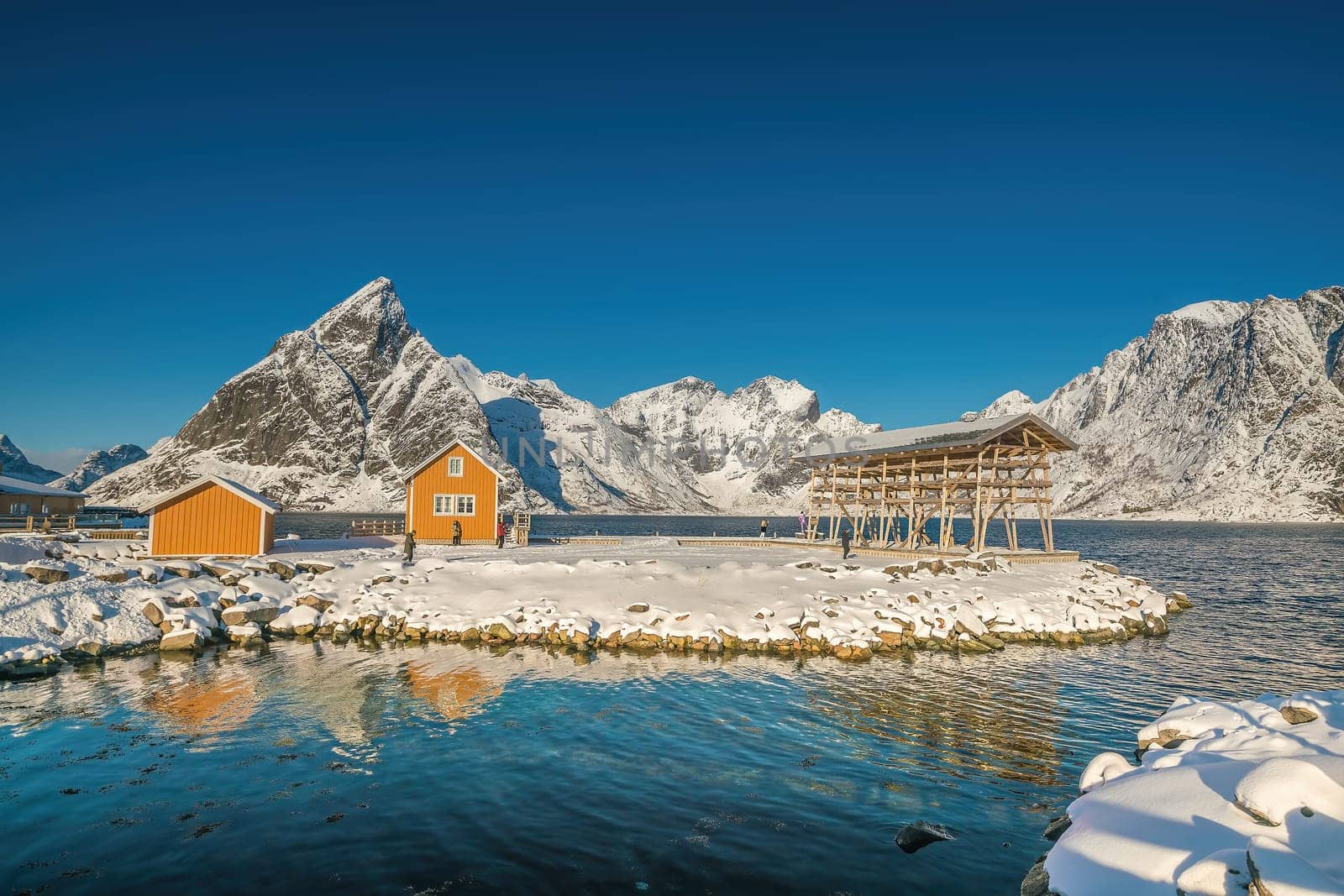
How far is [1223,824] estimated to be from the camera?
27.1ft

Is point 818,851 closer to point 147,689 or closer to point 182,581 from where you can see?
point 147,689

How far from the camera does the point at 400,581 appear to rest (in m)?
31.3

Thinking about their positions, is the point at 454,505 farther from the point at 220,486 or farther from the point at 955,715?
the point at 955,715

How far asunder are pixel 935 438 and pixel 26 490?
226ft

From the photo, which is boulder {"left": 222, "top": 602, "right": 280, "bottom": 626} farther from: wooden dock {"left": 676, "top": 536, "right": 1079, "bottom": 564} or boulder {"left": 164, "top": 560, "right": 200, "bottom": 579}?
wooden dock {"left": 676, "top": 536, "right": 1079, "bottom": 564}

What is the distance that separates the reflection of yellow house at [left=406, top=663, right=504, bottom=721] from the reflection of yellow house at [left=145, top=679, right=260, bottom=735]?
4.00 m

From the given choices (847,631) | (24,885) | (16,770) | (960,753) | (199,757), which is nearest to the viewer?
(24,885)

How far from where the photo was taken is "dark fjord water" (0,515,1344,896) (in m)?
9.92

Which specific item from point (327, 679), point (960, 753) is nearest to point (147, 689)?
point (327, 679)

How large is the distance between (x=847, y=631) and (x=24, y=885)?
864 inches

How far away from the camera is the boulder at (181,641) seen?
80.9 ft

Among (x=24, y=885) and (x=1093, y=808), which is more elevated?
(x=1093, y=808)

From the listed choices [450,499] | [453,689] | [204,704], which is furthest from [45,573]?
[450,499]

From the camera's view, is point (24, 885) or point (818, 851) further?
point (818, 851)
